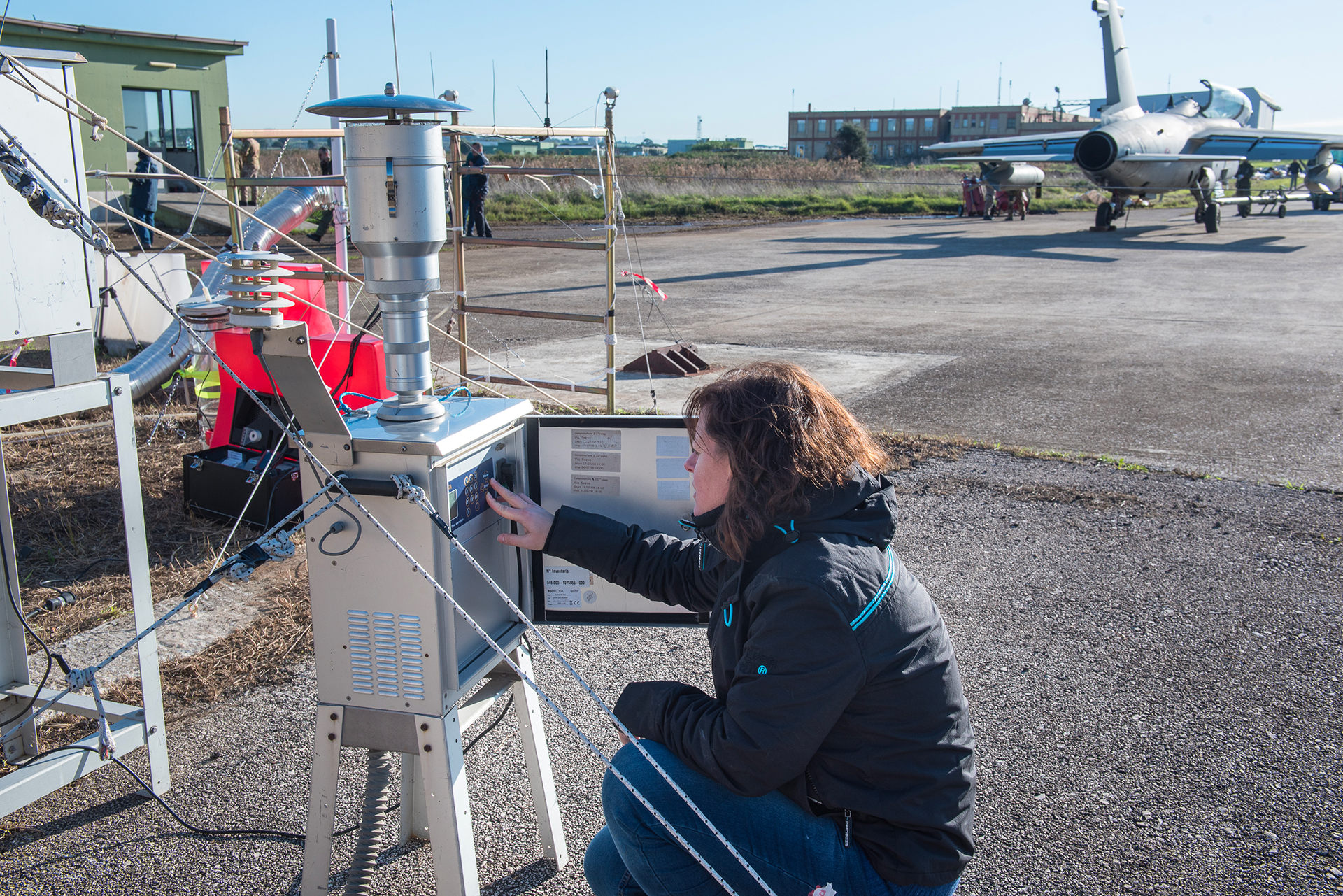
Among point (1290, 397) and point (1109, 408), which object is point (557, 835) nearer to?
point (1109, 408)

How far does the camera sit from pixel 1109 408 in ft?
27.6

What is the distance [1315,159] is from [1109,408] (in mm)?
29067

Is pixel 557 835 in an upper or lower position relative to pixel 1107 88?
lower

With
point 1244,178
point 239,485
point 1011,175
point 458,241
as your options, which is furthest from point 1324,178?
point 239,485

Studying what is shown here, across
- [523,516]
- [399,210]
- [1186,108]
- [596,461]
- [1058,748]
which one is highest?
[1186,108]

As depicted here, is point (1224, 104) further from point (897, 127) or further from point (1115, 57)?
point (897, 127)

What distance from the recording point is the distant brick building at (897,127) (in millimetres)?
111438

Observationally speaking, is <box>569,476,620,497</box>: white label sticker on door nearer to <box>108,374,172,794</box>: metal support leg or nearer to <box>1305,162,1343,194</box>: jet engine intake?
<box>108,374,172,794</box>: metal support leg

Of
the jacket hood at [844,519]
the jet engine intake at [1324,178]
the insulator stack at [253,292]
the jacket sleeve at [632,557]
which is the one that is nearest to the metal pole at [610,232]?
the jacket sleeve at [632,557]

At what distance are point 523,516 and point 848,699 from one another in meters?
0.98

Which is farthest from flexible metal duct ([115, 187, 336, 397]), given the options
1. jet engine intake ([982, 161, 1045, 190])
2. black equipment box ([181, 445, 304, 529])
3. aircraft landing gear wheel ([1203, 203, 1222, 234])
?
aircraft landing gear wheel ([1203, 203, 1222, 234])

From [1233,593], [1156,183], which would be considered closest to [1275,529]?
[1233,593]

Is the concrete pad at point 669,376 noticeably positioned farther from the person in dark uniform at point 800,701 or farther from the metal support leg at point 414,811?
the person in dark uniform at point 800,701

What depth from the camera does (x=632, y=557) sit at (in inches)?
94.7
